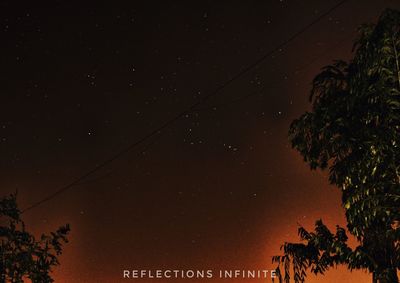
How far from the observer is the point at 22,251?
6.27 meters

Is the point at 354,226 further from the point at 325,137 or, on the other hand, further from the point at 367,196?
the point at 325,137

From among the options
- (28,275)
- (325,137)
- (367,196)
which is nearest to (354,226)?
(367,196)

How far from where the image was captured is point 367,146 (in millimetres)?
4305

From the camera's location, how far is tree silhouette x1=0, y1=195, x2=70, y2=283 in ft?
20.0

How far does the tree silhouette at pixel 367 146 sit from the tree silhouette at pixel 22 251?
2519 mm

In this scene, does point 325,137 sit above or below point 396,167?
above

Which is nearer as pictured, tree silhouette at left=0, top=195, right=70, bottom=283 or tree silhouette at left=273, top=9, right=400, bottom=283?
tree silhouette at left=273, top=9, right=400, bottom=283

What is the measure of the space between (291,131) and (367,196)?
103 cm

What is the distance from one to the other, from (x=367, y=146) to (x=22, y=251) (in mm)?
3819

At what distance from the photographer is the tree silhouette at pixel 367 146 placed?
427 centimetres

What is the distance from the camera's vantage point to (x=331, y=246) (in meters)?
4.79

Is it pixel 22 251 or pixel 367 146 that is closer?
pixel 367 146

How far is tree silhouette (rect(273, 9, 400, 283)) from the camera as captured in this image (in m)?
4.27

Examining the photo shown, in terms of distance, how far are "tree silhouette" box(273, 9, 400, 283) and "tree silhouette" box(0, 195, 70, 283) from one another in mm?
2519
